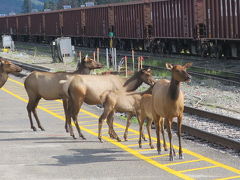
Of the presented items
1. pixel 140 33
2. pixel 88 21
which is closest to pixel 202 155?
pixel 140 33

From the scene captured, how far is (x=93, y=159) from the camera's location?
10227 mm

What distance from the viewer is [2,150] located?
11125mm

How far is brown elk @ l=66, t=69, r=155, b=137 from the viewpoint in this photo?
1216cm

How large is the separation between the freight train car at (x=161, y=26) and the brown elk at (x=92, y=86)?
16837mm

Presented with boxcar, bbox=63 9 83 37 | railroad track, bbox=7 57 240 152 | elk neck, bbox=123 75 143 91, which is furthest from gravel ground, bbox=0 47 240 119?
boxcar, bbox=63 9 83 37

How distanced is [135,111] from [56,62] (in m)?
24.5

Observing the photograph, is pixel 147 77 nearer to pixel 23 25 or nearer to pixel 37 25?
pixel 37 25

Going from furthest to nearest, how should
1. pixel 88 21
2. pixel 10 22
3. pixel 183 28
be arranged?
pixel 10 22 → pixel 88 21 → pixel 183 28

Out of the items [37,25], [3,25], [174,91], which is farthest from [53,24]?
[174,91]

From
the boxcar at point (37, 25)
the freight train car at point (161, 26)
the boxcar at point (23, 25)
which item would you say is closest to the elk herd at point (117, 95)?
the freight train car at point (161, 26)

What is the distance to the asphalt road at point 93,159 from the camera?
910 centimetres

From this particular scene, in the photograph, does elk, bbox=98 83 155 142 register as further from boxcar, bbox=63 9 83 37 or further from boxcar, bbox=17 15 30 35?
boxcar, bbox=17 15 30 35

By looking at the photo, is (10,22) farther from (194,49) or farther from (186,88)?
(186,88)

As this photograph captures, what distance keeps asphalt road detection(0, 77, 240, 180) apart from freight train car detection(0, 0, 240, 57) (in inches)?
698
